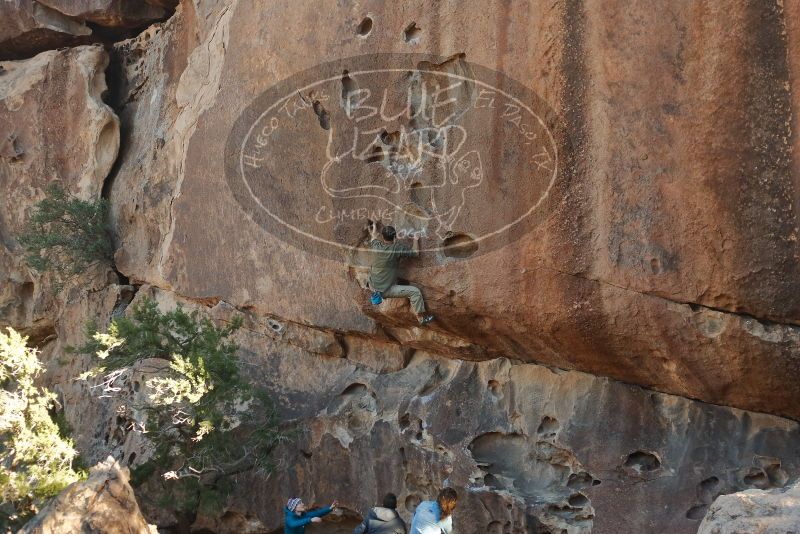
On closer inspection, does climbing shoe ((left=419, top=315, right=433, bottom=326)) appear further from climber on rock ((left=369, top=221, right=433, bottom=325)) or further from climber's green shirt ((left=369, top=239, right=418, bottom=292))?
climber's green shirt ((left=369, top=239, right=418, bottom=292))

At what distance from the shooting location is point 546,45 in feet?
21.6

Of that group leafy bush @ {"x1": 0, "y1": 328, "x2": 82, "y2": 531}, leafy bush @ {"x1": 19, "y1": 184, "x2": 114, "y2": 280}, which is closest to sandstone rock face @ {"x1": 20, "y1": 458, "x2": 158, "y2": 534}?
leafy bush @ {"x1": 0, "y1": 328, "x2": 82, "y2": 531}

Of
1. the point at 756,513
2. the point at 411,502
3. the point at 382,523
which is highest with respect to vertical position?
the point at 756,513

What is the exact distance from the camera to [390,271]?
23.9ft

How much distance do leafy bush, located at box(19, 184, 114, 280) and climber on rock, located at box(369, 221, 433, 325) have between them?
4725 mm

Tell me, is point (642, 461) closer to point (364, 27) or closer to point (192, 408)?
point (192, 408)

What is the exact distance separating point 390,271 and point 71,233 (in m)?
5.26

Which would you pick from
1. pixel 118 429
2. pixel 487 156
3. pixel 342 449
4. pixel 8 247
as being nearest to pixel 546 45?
pixel 487 156

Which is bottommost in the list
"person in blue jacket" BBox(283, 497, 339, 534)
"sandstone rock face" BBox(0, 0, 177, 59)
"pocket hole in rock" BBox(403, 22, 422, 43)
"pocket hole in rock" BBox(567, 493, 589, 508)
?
"person in blue jacket" BBox(283, 497, 339, 534)

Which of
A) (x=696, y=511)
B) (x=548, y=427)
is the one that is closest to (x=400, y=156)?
(x=548, y=427)

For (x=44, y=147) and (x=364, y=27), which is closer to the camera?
(x=364, y=27)

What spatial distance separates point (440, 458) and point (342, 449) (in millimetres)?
1007

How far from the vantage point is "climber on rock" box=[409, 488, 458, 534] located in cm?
543

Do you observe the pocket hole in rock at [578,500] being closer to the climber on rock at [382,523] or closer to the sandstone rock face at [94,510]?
the climber on rock at [382,523]
